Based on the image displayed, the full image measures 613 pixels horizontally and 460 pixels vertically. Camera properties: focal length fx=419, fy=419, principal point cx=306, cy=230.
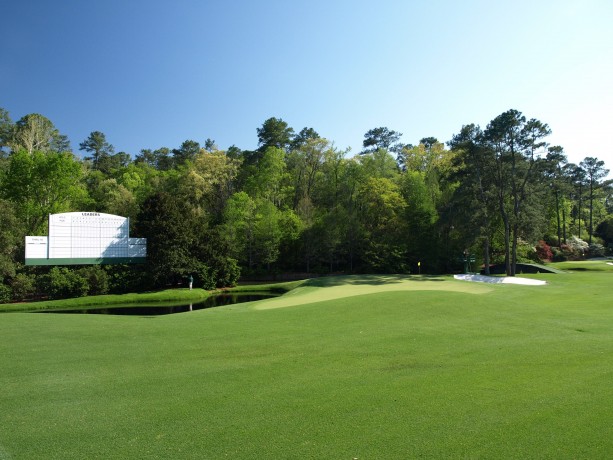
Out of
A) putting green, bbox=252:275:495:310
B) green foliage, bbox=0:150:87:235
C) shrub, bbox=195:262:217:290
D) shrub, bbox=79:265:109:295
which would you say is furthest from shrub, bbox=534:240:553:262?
green foliage, bbox=0:150:87:235

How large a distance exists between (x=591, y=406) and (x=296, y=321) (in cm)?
1067

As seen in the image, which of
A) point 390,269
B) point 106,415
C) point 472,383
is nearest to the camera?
point 106,415

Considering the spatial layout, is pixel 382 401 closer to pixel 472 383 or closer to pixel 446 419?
pixel 446 419

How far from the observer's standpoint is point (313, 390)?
7891 millimetres

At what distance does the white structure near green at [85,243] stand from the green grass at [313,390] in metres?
22.3

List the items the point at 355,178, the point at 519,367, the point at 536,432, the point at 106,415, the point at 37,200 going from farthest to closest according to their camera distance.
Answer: the point at 355,178 → the point at 37,200 → the point at 519,367 → the point at 106,415 → the point at 536,432

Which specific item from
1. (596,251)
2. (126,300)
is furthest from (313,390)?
(596,251)

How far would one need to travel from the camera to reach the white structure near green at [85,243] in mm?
34562

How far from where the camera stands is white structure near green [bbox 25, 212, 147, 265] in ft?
113

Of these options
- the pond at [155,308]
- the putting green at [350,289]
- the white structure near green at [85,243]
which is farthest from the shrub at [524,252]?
the white structure near green at [85,243]

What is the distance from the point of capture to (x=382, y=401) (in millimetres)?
7234

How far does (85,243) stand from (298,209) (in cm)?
2999

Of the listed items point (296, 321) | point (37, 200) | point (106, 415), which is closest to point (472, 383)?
point (106, 415)

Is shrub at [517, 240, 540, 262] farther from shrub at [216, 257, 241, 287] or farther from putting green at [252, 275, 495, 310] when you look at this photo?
shrub at [216, 257, 241, 287]
